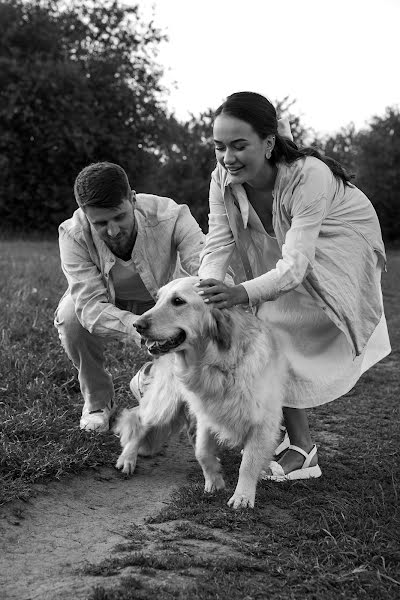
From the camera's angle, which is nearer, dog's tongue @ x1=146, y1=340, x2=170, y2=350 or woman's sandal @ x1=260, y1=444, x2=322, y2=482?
dog's tongue @ x1=146, y1=340, x2=170, y2=350

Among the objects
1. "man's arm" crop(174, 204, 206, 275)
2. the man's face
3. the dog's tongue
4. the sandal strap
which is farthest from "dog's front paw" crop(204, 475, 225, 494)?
the man's face

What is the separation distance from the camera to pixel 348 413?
5574 millimetres

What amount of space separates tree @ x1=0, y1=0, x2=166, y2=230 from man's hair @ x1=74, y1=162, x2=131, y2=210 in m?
17.3

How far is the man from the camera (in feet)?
13.8

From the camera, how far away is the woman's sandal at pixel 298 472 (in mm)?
3969

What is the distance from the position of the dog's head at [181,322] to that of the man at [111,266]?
65cm

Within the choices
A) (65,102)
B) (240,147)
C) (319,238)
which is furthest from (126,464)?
(65,102)

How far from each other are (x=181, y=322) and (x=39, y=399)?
5.97ft

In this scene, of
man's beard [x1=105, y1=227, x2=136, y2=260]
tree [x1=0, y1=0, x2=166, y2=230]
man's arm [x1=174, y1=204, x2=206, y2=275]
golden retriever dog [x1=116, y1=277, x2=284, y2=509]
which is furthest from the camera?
tree [x1=0, y1=0, x2=166, y2=230]

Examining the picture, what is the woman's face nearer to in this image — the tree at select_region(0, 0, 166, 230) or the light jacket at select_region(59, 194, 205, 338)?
the light jacket at select_region(59, 194, 205, 338)

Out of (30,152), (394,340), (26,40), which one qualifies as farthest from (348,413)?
(26,40)

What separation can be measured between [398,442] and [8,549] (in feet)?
8.72

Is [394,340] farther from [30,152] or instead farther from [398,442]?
[30,152]

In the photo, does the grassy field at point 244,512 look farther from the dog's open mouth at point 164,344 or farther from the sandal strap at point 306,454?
the dog's open mouth at point 164,344
